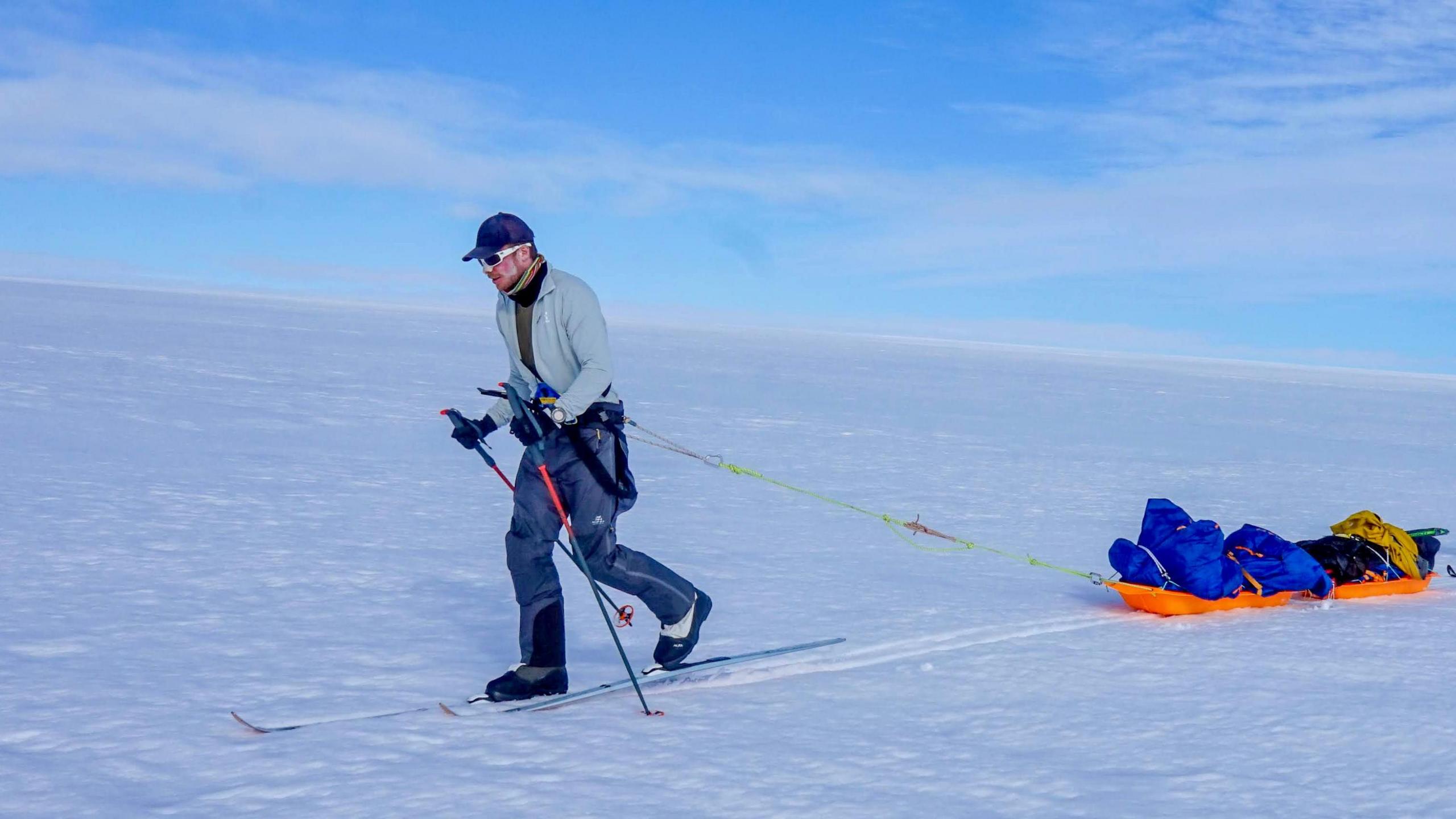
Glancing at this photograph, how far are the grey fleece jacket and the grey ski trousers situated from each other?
178mm

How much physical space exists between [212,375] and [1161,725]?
579 inches

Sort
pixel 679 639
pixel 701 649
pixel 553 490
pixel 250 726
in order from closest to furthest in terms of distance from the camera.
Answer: pixel 250 726 → pixel 553 490 → pixel 679 639 → pixel 701 649

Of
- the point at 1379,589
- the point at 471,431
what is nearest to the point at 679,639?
the point at 471,431

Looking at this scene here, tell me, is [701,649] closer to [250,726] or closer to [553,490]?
[553,490]

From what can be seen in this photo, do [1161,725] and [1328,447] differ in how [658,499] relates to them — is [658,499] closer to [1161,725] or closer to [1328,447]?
[1161,725]

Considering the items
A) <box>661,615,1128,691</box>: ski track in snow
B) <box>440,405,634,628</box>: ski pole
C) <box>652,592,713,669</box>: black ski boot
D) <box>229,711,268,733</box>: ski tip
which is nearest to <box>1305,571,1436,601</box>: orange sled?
<box>661,615,1128,691</box>: ski track in snow

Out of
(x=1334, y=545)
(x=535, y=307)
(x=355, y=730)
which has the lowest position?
(x=355, y=730)

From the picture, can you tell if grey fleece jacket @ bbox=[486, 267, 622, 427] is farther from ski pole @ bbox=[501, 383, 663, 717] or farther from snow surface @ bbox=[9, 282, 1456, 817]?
snow surface @ bbox=[9, 282, 1456, 817]

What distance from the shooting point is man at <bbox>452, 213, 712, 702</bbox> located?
375 cm

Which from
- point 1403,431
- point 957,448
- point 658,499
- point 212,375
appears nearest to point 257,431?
point 658,499

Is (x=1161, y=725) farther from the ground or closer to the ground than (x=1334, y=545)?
closer to the ground

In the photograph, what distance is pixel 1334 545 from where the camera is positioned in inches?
237

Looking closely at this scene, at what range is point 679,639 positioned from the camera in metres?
4.15

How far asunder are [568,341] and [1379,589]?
4.77 metres
